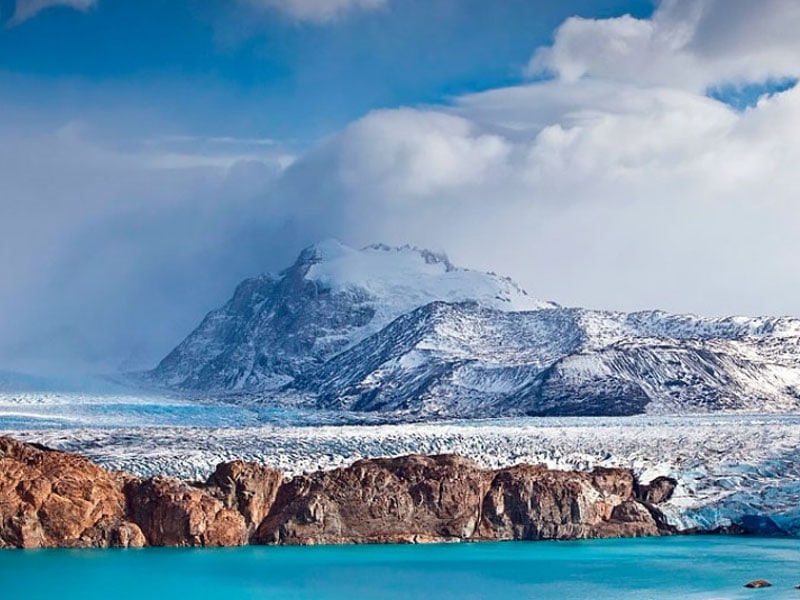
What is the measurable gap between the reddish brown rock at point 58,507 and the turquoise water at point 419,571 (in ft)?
2.89

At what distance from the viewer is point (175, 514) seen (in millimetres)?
51719

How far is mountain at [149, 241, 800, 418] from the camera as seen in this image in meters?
92.2

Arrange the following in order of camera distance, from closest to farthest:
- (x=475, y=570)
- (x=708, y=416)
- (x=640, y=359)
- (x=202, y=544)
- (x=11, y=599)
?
1. (x=11, y=599)
2. (x=475, y=570)
3. (x=202, y=544)
4. (x=708, y=416)
5. (x=640, y=359)

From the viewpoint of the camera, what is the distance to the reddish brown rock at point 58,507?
165ft

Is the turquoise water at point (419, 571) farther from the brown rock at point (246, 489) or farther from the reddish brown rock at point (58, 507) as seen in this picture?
the brown rock at point (246, 489)

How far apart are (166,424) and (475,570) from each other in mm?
37920

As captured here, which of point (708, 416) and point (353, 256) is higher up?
point (353, 256)

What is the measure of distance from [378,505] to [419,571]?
7617mm

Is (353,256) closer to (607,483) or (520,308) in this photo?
(520,308)

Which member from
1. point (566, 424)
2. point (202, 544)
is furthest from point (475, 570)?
point (566, 424)

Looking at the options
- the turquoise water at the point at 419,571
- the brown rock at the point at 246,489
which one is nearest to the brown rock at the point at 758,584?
the turquoise water at the point at 419,571

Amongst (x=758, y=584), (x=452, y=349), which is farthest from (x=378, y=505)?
(x=452, y=349)

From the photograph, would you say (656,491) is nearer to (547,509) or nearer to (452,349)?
(547,509)

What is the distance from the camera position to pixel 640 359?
311ft
